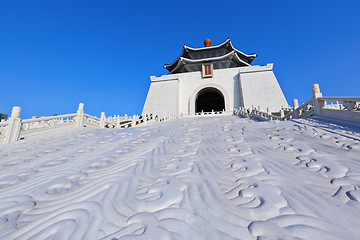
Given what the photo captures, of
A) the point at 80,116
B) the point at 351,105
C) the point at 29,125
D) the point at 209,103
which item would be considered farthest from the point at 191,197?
the point at 209,103

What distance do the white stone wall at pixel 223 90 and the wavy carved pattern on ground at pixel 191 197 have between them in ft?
54.6

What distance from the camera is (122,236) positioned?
122cm

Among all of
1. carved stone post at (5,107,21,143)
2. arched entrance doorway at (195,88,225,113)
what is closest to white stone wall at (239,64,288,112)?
arched entrance doorway at (195,88,225,113)

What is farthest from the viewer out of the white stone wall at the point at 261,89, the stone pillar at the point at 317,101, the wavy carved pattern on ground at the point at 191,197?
the white stone wall at the point at 261,89

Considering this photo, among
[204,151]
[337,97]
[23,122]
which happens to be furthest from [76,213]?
[337,97]

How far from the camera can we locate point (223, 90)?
67.3 ft

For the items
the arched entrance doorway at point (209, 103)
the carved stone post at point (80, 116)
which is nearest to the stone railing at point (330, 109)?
the carved stone post at point (80, 116)

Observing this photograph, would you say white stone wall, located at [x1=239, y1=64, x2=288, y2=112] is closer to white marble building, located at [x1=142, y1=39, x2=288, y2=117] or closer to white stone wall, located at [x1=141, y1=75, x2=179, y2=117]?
white marble building, located at [x1=142, y1=39, x2=288, y2=117]

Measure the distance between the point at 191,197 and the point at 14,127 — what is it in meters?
7.65

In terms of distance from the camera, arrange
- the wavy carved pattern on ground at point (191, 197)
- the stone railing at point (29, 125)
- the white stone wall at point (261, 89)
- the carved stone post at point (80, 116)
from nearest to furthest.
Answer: the wavy carved pattern on ground at point (191, 197) → the stone railing at point (29, 125) → the carved stone post at point (80, 116) → the white stone wall at point (261, 89)

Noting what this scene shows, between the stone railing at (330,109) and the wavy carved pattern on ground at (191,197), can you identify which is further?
the stone railing at (330,109)

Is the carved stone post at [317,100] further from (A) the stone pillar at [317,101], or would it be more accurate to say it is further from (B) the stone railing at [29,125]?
(B) the stone railing at [29,125]

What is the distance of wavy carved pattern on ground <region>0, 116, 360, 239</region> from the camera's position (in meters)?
1.29

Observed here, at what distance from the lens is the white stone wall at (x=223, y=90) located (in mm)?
18219
